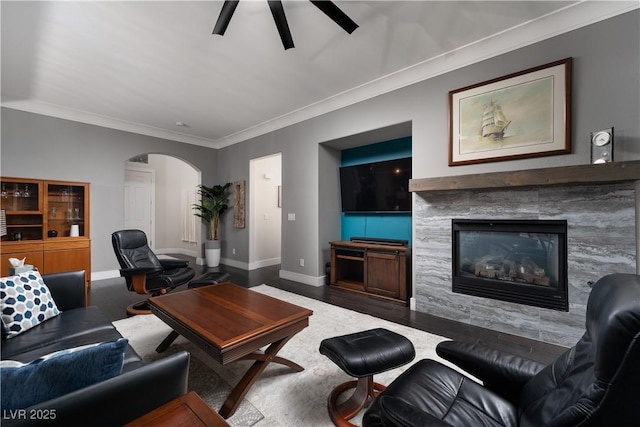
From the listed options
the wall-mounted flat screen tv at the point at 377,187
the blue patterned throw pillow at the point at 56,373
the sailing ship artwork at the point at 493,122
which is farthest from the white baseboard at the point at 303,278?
the blue patterned throw pillow at the point at 56,373

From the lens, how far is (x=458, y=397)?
123 centimetres

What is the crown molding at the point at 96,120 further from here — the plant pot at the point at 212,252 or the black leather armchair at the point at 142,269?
the black leather armchair at the point at 142,269

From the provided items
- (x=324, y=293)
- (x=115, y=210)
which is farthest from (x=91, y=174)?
(x=324, y=293)

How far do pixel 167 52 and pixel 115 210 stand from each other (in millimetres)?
3473

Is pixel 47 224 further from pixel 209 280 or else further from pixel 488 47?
pixel 488 47

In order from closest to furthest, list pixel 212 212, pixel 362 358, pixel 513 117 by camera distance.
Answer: pixel 362 358
pixel 513 117
pixel 212 212

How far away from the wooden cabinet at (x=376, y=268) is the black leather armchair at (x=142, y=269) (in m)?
2.19

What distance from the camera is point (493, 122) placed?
2807mm

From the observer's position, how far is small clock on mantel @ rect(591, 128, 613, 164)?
219cm

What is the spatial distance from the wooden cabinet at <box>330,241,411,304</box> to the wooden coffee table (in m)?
1.99

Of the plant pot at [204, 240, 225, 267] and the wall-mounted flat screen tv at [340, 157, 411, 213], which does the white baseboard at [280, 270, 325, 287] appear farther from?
the plant pot at [204, 240, 225, 267]

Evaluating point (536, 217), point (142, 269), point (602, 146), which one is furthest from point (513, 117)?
point (142, 269)

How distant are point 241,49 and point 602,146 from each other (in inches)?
137

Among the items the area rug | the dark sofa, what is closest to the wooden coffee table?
the area rug
